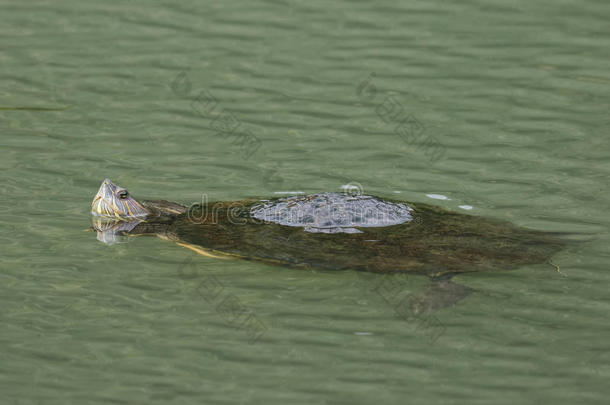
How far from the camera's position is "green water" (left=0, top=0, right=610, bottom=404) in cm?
449

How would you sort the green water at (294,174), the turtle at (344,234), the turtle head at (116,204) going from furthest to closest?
the turtle head at (116,204), the turtle at (344,234), the green water at (294,174)

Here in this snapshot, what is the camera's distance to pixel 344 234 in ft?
18.4

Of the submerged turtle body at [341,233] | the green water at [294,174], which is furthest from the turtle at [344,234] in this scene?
the green water at [294,174]

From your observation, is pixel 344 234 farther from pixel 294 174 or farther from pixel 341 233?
pixel 294 174

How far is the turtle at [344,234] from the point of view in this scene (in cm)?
530

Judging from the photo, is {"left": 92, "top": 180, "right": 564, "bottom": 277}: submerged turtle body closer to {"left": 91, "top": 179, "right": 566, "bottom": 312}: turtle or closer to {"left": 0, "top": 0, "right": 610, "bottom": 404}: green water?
{"left": 91, "top": 179, "right": 566, "bottom": 312}: turtle

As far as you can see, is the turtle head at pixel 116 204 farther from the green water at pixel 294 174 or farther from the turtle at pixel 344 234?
the green water at pixel 294 174

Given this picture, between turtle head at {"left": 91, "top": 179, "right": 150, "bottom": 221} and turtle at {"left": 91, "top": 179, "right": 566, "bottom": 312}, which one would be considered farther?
turtle head at {"left": 91, "top": 179, "right": 150, "bottom": 221}

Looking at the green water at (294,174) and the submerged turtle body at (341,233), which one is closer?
the green water at (294,174)

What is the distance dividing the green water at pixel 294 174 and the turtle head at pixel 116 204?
8.5 inches

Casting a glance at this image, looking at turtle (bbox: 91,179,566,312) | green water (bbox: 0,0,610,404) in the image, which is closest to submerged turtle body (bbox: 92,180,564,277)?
turtle (bbox: 91,179,566,312)

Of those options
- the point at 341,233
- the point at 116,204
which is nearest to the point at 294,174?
the point at 116,204

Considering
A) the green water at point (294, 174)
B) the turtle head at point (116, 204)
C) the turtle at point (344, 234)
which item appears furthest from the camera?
the turtle head at point (116, 204)

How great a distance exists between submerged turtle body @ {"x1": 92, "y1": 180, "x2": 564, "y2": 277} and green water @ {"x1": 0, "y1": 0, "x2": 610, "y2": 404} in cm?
15
